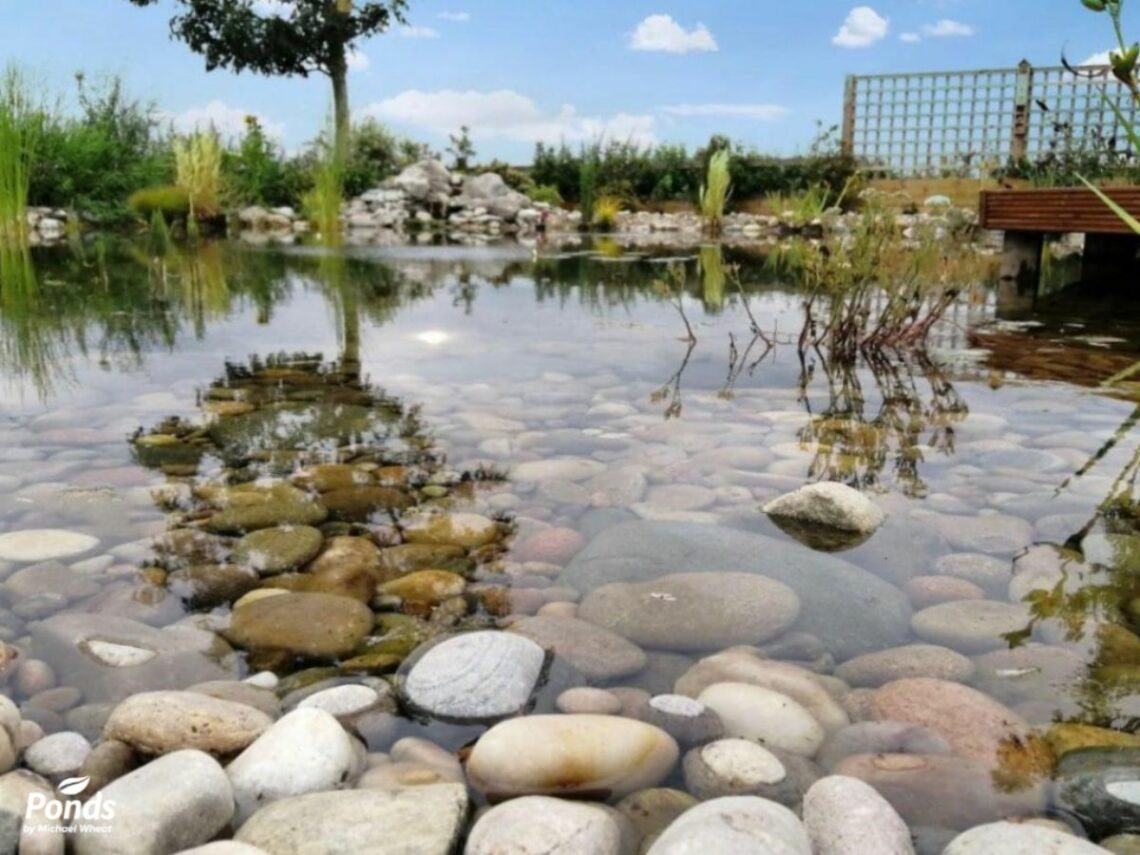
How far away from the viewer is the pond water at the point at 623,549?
132 centimetres

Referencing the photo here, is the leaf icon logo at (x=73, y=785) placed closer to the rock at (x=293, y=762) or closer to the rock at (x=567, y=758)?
the rock at (x=293, y=762)

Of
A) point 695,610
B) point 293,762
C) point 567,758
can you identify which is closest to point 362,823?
point 293,762

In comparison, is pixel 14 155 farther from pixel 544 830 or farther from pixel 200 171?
pixel 544 830

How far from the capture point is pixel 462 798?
1.11 meters

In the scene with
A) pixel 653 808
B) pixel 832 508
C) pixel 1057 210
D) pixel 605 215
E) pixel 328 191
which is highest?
pixel 328 191

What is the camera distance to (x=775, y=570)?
1.82 meters

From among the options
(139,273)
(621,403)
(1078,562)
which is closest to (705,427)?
(621,403)

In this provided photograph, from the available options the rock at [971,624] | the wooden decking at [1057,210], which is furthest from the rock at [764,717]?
the wooden decking at [1057,210]

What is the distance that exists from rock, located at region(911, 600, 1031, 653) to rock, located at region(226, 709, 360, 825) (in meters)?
0.94

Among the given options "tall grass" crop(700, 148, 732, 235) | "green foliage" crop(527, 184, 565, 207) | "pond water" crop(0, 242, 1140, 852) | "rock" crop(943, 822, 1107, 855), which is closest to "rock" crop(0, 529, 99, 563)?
"pond water" crop(0, 242, 1140, 852)

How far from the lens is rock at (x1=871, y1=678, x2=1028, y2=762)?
4.19 ft

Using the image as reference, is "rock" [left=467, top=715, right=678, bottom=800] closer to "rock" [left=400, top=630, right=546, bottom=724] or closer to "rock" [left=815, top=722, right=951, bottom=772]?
"rock" [left=400, top=630, right=546, bottom=724]

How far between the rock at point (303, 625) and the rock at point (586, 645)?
0.27 metres

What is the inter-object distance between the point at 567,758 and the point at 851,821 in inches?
13.3
